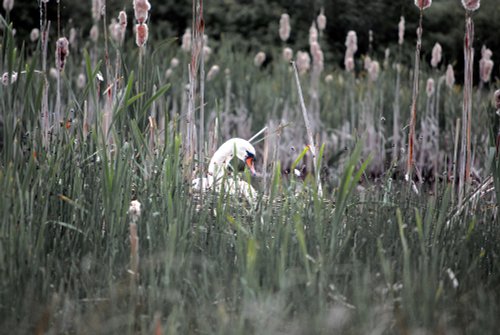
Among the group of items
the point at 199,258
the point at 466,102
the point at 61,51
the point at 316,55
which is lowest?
the point at 199,258

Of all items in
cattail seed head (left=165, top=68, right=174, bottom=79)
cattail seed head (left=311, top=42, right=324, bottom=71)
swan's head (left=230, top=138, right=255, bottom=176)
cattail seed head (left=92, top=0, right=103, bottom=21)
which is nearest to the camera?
cattail seed head (left=92, top=0, right=103, bottom=21)

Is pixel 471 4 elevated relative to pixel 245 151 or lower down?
elevated

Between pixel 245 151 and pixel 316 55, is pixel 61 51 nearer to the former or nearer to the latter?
pixel 245 151

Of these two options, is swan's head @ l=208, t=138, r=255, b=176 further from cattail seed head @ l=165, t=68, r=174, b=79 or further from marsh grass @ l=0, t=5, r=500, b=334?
cattail seed head @ l=165, t=68, r=174, b=79

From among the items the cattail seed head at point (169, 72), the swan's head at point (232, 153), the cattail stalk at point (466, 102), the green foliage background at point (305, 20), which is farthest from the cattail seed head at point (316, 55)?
the green foliage background at point (305, 20)

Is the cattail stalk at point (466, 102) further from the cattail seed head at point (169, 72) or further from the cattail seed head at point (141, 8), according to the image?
the cattail seed head at point (169, 72)

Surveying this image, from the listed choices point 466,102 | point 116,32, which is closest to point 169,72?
point 116,32

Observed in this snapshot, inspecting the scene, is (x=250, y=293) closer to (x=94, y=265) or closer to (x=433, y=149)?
(x=94, y=265)

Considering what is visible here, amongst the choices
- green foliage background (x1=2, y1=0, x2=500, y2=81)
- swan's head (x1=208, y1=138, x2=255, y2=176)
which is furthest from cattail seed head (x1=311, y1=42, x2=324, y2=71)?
green foliage background (x1=2, y1=0, x2=500, y2=81)

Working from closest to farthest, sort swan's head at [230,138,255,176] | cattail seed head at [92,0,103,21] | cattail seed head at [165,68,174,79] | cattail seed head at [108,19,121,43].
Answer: cattail seed head at [92,0,103,21]
cattail seed head at [108,19,121,43]
swan's head at [230,138,255,176]
cattail seed head at [165,68,174,79]

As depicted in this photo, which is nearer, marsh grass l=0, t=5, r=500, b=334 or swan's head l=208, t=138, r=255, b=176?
marsh grass l=0, t=5, r=500, b=334

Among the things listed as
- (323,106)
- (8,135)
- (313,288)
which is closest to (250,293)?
(313,288)

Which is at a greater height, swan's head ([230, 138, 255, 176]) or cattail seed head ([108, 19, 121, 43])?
cattail seed head ([108, 19, 121, 43])

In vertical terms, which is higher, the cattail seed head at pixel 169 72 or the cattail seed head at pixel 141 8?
the cattail seed head at pixel 141 8
